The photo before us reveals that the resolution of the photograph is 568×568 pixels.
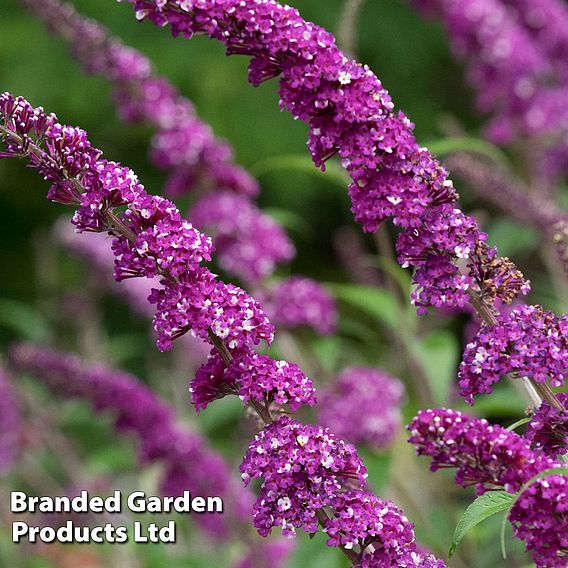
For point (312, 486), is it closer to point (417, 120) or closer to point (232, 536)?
point (232, 536)

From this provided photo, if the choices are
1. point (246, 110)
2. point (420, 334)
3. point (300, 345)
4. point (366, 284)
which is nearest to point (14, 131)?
point (300, 345)

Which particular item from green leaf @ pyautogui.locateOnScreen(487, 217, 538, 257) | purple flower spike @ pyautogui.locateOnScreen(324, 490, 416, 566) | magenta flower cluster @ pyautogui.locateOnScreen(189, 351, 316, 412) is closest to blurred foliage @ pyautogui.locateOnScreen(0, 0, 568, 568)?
green leaf @ pyautogui.locateOnScreen(487, 217, 538, 257)

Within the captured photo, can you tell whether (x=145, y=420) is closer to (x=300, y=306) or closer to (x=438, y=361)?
(x=300, y=306)

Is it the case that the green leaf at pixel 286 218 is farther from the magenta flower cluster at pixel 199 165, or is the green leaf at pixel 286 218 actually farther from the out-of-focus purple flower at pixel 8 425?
the out-of-focus purple flower at pixel 8 425

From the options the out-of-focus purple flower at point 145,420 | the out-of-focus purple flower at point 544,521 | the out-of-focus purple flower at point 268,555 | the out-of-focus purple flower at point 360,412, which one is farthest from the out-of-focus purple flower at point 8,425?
the out-of-focus purple flower at point 544,521

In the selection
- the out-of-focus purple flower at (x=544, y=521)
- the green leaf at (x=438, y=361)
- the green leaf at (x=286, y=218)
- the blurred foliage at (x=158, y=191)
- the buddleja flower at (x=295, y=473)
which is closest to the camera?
the out-of-focus purple flower at (x=544, y=521)
